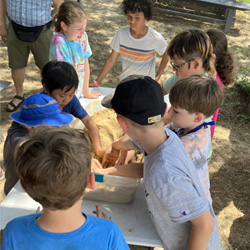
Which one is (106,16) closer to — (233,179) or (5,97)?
(5,97)

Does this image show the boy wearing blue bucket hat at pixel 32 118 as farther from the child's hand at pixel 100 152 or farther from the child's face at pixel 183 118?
the child's face at pixel 183 118

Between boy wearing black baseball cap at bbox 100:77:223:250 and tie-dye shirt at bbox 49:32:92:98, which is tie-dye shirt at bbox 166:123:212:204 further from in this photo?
tie-dye shirt at bbox 49:32:92:98

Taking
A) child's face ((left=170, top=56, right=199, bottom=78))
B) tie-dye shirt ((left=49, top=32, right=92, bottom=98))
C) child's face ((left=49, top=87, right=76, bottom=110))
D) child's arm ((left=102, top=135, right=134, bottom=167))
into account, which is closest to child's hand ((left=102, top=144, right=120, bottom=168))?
child's arm ((left=102, top=135, right=134, bottom=167))

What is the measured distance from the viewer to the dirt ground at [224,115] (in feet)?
9.21

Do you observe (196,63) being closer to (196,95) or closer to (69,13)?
(196,95)

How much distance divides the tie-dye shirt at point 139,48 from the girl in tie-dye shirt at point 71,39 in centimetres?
53

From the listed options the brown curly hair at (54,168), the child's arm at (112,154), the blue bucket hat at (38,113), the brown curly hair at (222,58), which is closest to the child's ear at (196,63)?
the brown curly hair at (222,58)

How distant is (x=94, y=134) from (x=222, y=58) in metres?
1.08

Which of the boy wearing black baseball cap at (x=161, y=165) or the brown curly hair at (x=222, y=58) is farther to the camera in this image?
the brown curly hair at (x=222, y=58)

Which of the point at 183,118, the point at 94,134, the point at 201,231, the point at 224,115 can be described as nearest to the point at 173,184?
the point at 201,231

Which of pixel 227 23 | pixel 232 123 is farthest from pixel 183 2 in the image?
pixel 232 123

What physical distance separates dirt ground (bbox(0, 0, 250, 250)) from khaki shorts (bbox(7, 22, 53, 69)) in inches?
22.6

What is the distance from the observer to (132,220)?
1.66 m

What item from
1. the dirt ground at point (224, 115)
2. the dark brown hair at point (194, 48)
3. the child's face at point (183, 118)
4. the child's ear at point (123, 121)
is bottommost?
the dirt ground at point (224, 115)
